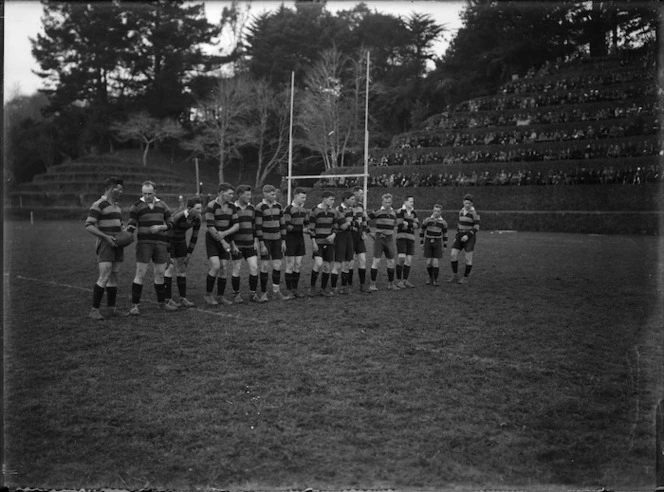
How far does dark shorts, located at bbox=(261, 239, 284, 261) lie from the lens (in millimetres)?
10172

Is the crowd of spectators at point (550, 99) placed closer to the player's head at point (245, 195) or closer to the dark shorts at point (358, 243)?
the dark shorts at point (358, 243)

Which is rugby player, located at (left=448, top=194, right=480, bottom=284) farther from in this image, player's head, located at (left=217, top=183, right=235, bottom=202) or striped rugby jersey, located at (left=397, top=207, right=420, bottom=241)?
player's head, located at (left=217, top=183, right=235, bottom=202)

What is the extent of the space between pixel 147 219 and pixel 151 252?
0.53m

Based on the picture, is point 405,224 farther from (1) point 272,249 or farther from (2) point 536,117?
(2) point 536,117

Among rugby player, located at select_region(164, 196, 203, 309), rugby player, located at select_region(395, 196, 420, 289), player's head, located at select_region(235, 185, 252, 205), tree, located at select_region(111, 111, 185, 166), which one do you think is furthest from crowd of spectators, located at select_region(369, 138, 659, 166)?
rugby player, located at select_region(164, 196, 203, 309)

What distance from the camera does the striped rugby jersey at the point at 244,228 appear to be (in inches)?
383

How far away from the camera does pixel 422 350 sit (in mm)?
6508

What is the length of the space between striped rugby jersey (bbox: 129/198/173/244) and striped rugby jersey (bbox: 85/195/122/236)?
239 millimetres

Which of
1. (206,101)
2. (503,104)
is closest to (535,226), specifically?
(503,104)

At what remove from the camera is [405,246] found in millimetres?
11586

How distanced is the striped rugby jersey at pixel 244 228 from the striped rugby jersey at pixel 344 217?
182 cm

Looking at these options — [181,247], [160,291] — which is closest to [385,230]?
[181,247]

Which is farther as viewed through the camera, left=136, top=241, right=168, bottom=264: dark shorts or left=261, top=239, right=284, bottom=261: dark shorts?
left=261, top=239, right=284, bottom=261: dark shorts

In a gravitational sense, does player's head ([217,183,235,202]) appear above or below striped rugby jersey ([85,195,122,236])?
above
